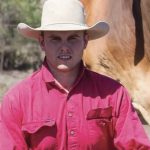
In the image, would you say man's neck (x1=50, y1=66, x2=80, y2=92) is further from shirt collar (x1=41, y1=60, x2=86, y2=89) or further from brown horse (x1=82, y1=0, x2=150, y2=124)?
brown horse (x1=82, y1=0, x2=150, y2=124)

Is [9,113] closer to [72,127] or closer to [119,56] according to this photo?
[72,127]

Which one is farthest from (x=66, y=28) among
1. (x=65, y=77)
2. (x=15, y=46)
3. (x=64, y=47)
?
(x=15, y=46)

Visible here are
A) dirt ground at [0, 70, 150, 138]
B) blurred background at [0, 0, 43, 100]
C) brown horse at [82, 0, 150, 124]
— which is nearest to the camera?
brown horse at [82, 0, 150, 124]

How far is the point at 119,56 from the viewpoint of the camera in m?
3.91

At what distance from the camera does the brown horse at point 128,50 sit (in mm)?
3809

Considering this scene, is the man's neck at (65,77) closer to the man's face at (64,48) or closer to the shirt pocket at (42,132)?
the man's face at (64,48)

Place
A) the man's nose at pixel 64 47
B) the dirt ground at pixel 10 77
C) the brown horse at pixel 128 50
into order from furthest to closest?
the dirt ground at pixel 10 77 < the brown horse at pixel 128 50 < the man's nose at pixel 64 47

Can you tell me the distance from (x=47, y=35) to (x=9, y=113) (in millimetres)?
327

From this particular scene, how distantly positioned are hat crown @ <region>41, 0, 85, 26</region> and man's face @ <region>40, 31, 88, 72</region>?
0.16 ft

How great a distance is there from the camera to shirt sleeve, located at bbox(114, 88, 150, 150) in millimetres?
2438

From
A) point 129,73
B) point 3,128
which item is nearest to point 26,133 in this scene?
point 3,128

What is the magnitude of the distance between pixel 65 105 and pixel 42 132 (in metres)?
0.14

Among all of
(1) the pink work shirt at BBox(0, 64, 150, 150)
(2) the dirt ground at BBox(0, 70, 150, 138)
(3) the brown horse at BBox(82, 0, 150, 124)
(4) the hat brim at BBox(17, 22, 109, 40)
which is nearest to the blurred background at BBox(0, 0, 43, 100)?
(2) the dirt ground at BBox(0, 70, 150, 138)

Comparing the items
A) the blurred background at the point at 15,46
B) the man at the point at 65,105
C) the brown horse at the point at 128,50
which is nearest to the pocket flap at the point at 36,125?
the man at the point at 65,105
